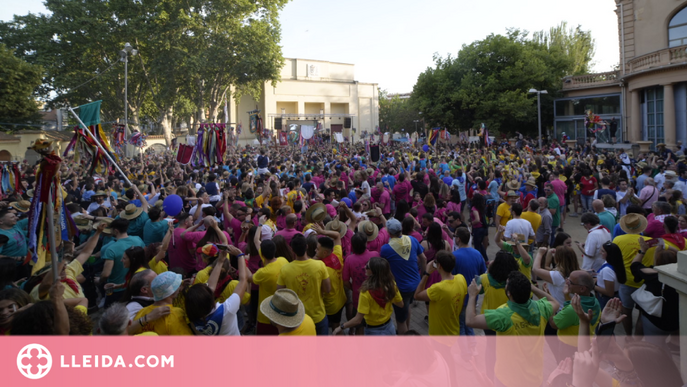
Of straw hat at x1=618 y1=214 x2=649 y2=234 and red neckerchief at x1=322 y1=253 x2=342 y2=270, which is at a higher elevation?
straw hat at x1=618 y1=214 x2=649 y2=234

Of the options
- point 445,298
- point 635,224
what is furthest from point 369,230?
point 635,224

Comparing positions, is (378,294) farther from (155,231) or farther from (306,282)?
(155,231)

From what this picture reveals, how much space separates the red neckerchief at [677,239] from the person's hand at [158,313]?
5.25 m

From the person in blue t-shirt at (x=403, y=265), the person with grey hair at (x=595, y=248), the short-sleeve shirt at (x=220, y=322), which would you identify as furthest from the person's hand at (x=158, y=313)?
the person with grey hair at (x=595, y=248)

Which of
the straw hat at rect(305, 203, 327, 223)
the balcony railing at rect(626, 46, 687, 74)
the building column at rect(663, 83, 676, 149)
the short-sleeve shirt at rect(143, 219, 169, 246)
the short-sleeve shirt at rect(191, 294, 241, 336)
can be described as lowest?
the short-sleeve shirt at rect(191, 294, 241, 336)

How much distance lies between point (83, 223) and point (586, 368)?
21.6 ft

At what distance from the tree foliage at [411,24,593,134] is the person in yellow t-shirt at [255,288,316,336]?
31.6 m

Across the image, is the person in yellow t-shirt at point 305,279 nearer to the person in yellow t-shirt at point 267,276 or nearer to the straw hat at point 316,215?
the person in yellow t-shirt at point 267,276

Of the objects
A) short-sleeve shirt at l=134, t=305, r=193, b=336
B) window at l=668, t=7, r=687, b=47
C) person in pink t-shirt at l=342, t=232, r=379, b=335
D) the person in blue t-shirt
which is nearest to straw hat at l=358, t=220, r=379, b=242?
the person in blue t-shirt

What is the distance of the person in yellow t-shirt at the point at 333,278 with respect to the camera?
15.5ft

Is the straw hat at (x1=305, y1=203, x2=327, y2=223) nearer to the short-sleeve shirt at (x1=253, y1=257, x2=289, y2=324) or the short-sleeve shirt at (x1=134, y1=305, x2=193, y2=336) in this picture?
the short-sleeve shirt at (x1=253, y1=257, x2=289, y2=324)

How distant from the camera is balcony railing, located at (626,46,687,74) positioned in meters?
22.5

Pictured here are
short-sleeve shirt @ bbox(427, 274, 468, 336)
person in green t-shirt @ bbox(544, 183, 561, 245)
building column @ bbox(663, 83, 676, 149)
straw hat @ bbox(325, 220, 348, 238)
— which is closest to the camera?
short-sleeve shirt @ bbox(427, 274, 468, 336)

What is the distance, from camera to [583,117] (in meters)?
33.0
